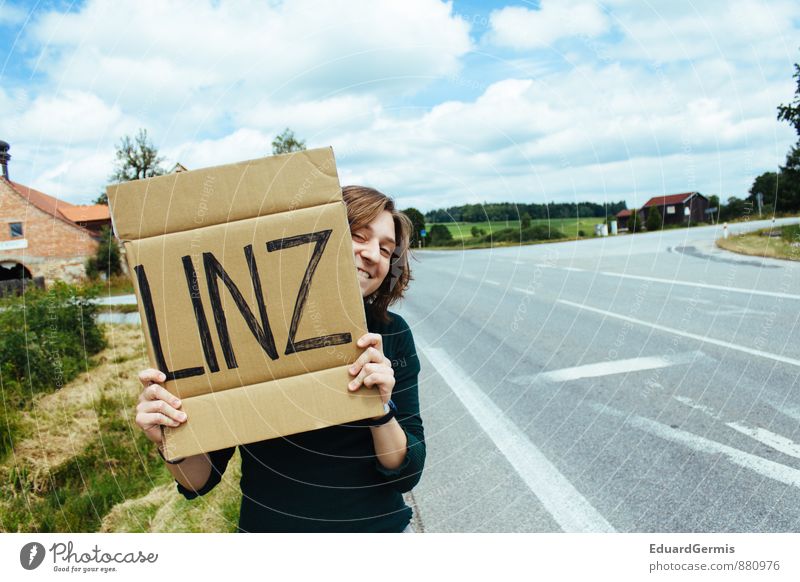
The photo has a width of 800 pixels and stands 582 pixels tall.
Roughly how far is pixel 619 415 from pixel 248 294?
367 centimetres

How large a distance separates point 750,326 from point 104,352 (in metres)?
7.70

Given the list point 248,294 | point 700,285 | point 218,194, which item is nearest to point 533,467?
point 248,294

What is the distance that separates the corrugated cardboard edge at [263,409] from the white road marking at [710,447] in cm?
263

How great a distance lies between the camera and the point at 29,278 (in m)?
6.89

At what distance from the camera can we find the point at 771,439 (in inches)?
149

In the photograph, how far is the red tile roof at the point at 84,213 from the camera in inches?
153

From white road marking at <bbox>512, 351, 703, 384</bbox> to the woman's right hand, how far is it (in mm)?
4537

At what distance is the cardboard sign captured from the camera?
4.80 ft

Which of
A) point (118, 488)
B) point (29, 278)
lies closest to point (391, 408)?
point (118, 488)

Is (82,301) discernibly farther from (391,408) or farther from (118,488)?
(391,408)

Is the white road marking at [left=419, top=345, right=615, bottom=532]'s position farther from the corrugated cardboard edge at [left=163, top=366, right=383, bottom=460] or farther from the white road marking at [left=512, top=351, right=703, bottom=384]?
the corrugated cardboard edge at [left=163, top=366, right=383, bottom=460]

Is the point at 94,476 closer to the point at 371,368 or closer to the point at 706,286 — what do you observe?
the point at 371,368

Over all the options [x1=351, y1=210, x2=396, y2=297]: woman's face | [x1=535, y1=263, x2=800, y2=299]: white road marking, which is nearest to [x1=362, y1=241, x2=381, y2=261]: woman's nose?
[x1=351, y1=210, x2=396, y2=297]: woman's face

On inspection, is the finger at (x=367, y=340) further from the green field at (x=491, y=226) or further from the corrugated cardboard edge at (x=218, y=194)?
the green field at (x=491, y=226)
